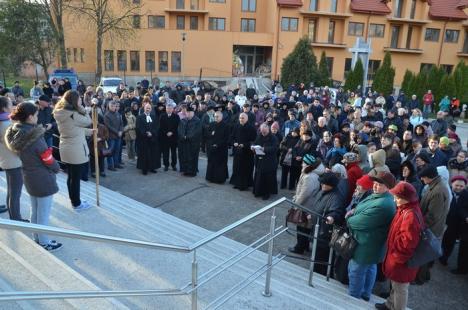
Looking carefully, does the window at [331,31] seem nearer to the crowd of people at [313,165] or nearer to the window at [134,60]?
the window at [134,60]

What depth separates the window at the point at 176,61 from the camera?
38.6 metres

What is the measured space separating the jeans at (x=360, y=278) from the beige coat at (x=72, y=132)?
451 centimetres

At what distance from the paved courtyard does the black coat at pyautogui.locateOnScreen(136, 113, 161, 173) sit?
0.34m

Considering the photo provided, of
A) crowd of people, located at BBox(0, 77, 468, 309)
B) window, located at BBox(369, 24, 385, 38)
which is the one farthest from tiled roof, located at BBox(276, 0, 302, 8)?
crowd of people, located at BBox(0, 77, 468, 309)

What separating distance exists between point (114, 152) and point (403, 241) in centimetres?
865

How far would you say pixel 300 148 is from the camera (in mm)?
9695

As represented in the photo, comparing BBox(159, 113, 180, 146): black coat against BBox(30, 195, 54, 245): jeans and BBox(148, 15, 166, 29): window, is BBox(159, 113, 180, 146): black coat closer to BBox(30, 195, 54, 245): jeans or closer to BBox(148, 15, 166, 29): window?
BBox(30, 195, 54, 245): jeans

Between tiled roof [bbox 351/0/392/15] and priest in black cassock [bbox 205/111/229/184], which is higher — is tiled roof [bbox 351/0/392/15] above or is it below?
above

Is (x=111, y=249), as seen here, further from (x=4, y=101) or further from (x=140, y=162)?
(x=140, y=162)

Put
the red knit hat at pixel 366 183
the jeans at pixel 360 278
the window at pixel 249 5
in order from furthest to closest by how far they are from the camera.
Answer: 1. the window at pixel 249 5
2. the red knit hat at pixel 366 183
3. the jeans at pixel 360 278

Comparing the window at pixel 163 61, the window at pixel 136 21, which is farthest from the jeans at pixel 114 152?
the window at pixel 163 61

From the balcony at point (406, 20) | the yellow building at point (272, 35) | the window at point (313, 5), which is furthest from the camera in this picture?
the balcony at point (406, 20)

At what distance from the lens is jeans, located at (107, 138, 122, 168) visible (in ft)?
35.0

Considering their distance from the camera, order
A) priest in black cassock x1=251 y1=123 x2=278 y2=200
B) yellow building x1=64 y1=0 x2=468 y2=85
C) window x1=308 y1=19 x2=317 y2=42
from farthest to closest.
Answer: window x1=308 y1=19 x2=317 y2=42
yellow building x1=64 y1=0 x2=468 y2=85
priest in black cassock x1=251 y1=123 x2=278 y2=200
